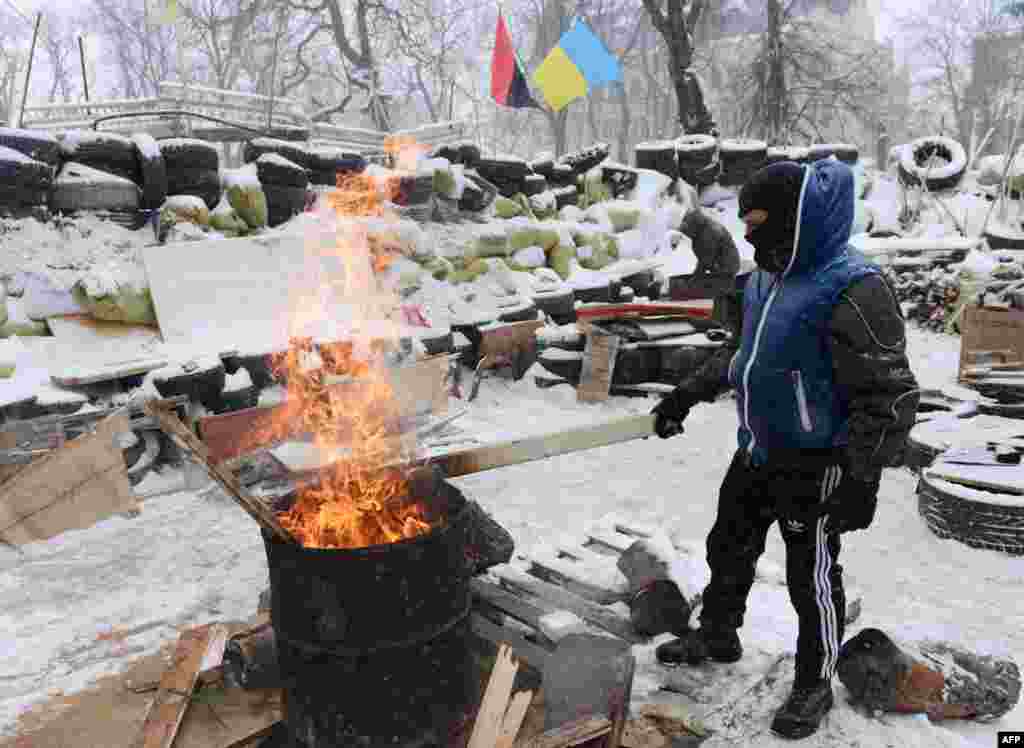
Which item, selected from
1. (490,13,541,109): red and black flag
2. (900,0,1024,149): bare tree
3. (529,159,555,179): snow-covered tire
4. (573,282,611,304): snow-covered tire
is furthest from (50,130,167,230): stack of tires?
(900,0,1024,149): bare tree

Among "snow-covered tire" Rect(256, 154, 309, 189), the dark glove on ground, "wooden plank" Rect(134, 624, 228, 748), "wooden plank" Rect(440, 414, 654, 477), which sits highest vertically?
"snow-covered tire" Rect(256, 154, 309, 189)

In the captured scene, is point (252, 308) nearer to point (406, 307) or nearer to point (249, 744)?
point (406, 307)

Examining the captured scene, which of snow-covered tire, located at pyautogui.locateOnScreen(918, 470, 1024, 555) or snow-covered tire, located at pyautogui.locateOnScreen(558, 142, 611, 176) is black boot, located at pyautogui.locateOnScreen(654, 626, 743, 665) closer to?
snow-covered tire, located at pyautogui.locateOnScreen(918, 470, 1024, 555)

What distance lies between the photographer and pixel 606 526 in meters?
4.61

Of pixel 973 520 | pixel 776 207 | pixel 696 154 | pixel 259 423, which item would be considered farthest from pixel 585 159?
pixel 776 207

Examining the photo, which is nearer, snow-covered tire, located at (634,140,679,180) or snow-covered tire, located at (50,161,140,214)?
snow-covered tire, located at (50,161,140,214)

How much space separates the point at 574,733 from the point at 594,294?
26.1 ft

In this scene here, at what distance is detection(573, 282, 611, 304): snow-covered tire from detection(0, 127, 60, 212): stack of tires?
5835 mm

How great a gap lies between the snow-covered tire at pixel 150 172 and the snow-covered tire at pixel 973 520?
7.08 meters

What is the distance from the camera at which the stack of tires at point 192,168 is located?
7910 mm

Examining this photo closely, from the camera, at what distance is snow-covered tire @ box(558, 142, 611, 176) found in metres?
14.4

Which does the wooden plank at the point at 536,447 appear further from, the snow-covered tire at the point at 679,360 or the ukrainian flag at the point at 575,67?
the ukrainian flag at the point at 575,67

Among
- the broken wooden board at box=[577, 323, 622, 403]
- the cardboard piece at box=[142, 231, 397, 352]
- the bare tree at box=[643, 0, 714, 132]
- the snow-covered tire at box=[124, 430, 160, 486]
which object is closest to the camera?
the snow-covered tire at box=[124, 430, 160, 486]

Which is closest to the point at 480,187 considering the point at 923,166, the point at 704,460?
the point at 704,460
